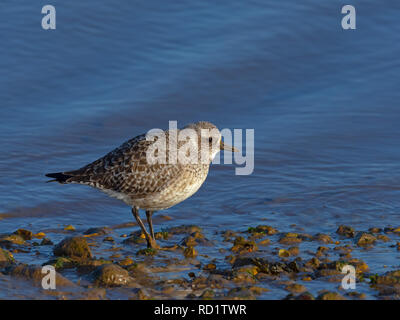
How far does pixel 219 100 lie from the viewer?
1538 cm

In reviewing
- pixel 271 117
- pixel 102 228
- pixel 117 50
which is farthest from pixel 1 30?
pixel 102 228

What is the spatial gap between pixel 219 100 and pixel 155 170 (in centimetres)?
569

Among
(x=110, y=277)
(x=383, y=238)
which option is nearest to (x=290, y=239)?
(x=383, y=238)

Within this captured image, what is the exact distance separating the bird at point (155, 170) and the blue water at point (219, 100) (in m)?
1.02

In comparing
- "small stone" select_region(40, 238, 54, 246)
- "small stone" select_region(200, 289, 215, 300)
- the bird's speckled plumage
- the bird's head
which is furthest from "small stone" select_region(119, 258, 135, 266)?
the bird's head

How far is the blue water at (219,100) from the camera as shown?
38.4 feet

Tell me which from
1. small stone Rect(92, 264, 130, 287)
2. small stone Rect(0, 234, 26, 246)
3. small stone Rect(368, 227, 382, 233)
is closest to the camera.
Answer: small stone Rect(92, 264, 130, 287)

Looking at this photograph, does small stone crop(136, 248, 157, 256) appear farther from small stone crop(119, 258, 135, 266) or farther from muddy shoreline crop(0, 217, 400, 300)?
small stone crop(119, 258, 135, 266)

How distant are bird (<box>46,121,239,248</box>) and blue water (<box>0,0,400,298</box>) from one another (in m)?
1.02

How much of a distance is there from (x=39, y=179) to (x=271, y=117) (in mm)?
4796

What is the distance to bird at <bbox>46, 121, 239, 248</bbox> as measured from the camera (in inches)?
391

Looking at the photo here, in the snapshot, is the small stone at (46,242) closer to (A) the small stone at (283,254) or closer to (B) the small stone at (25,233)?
(B) the small stone at (25,233)

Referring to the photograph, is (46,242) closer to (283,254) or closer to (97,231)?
(97,231)
